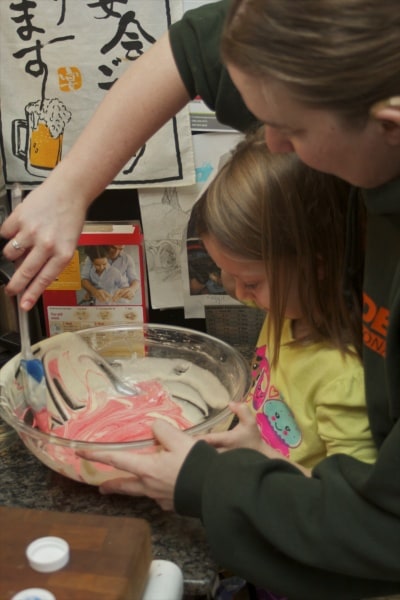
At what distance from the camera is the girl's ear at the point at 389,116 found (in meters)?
0.64

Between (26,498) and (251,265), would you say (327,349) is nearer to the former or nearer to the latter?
(251,265)

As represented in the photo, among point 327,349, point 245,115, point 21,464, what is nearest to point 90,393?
point 21,464

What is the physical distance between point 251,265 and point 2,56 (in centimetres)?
63

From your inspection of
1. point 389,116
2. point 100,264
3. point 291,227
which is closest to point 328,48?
point 389,116

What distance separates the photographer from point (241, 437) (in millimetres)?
940

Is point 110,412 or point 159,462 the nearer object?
point 159,462

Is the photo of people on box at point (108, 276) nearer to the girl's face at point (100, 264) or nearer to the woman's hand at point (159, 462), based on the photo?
the girl's face at point (100, 264)

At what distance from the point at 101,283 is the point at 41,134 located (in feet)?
0.97

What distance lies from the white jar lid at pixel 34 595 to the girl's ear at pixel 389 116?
54cm

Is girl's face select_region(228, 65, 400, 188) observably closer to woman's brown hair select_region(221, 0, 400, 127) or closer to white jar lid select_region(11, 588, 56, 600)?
woman's brown hair select_region(221, 0, 400, 127)

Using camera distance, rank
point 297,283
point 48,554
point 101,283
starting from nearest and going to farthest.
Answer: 1. point 48,554
2. point 297,283
3. point 101,283

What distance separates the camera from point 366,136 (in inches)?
27.0

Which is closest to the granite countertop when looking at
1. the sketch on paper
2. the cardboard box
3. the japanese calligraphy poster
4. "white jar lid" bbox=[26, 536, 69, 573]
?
"white jar lid" bbox=[26, 536, 69, 573]

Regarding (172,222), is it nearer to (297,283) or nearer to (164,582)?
(297,283)
